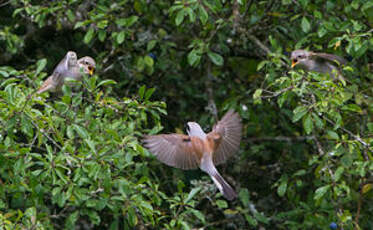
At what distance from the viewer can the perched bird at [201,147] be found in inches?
157

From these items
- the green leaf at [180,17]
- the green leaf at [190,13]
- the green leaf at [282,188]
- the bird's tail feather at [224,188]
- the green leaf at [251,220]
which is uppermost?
the green leaf at [190,13]

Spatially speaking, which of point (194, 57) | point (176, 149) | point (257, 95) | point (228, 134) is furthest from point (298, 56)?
point (176, 149)

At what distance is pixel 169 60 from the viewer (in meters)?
5.75

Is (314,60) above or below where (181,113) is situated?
above

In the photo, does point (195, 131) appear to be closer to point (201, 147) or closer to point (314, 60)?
point (201, 147)

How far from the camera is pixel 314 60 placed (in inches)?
209

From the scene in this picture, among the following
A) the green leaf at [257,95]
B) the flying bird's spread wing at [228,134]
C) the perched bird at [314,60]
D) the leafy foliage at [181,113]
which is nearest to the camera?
the leafy foliage at [181,113]

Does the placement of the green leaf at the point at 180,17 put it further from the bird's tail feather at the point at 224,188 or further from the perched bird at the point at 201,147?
the bird's tail feather at the point at 224,188

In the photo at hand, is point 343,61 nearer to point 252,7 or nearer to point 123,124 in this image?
point 252,7

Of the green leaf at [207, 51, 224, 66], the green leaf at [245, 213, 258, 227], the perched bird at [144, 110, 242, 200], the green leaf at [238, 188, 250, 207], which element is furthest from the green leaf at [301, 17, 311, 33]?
the green leaf at [245, 213, 258, 227]

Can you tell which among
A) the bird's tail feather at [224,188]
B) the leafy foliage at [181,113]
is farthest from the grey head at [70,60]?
the bird's tail feather at [224,188]

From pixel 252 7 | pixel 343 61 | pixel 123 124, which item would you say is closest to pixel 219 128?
pixel 123 124

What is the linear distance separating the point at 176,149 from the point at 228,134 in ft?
1.79

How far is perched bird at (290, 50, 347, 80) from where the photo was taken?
488cm
